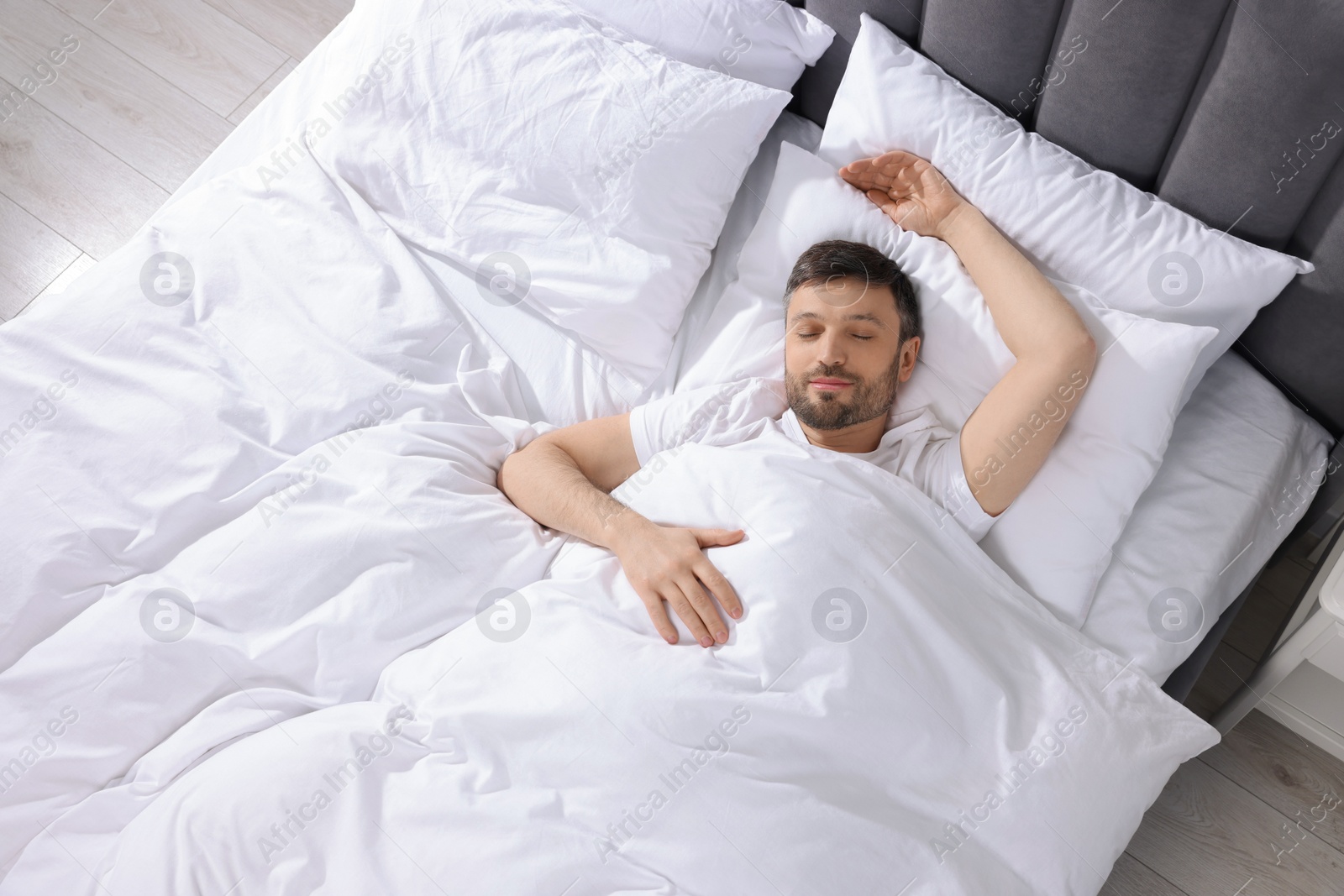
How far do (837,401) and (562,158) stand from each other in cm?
64

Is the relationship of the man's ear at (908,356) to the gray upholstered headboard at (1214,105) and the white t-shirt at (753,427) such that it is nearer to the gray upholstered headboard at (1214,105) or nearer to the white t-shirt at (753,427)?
the white t-shirt at (753,427)

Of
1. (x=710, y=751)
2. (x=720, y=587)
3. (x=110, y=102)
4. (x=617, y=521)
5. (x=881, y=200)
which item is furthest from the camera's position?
(x=110, y=102)

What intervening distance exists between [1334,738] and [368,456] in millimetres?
1578

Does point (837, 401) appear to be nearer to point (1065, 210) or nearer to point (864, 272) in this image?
point (864, 272)

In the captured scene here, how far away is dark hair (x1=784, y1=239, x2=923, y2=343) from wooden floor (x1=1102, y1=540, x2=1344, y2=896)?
915 mm

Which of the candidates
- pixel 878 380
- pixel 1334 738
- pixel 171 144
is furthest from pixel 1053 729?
pixel 171 144

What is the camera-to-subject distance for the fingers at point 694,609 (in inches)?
47.6

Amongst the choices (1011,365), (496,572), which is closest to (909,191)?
(1011,365)

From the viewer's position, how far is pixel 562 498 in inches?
53.7

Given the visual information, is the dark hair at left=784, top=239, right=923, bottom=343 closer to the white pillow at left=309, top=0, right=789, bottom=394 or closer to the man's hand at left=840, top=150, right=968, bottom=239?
the man's hand at left=840, top=150, right=968, bottom=239

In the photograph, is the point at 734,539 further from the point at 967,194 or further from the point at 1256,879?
the point at 1256,879

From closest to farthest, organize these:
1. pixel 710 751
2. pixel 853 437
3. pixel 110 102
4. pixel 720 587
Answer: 1. pixel 710 751
2. pixel 720 587
3. pixel 853 437
4. pixel 110 102

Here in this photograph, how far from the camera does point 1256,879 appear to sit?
154cm

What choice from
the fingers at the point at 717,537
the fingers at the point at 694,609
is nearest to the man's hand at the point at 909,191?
the fingers at the point at 717,537
